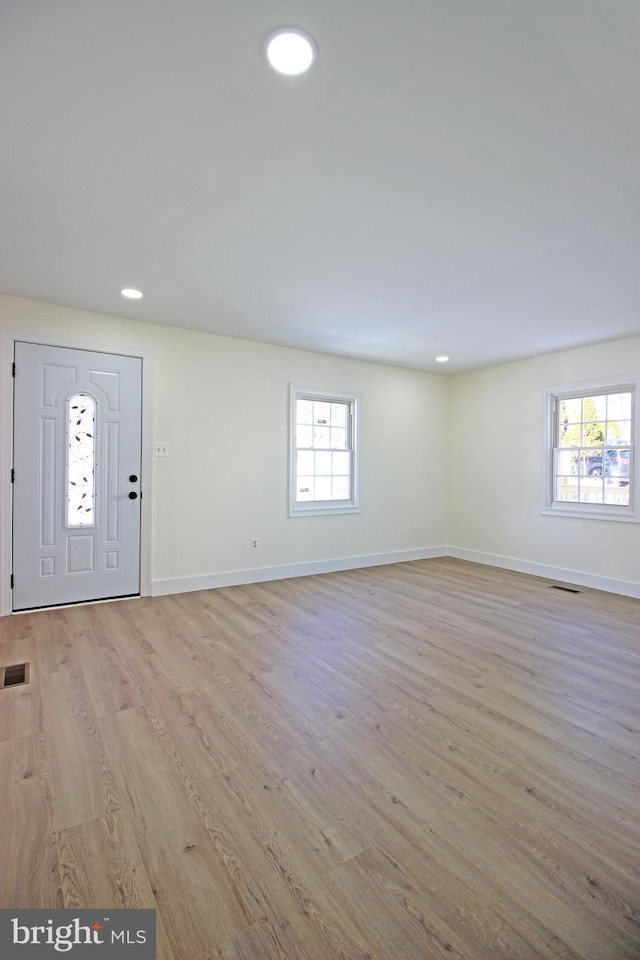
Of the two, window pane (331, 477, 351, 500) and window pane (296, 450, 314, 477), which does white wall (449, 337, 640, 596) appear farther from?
window pane (296, 450, 314, 477)

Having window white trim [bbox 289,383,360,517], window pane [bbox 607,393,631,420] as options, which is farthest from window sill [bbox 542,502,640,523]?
window white trim [bbox 289,383,360,517]

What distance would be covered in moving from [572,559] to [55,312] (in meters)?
5.95

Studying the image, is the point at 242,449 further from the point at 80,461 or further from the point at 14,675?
the point at 14,675

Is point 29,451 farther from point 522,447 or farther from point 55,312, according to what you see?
point 522,447

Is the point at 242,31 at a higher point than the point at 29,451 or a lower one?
higher

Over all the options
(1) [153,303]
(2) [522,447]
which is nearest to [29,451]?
(1) [153,303]

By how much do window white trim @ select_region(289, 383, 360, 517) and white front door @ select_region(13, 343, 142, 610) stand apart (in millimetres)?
1711

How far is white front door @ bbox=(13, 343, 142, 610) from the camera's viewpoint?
3895 millimetres

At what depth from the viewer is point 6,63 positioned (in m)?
1.57

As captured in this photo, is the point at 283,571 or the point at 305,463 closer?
the point at 283,571

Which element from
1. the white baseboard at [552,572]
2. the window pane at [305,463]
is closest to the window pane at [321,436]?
the window pane at [305,463]

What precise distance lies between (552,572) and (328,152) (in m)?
5.07

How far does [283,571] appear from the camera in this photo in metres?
5.28

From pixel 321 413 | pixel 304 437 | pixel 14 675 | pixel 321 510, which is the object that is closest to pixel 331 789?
pixel 14 675
